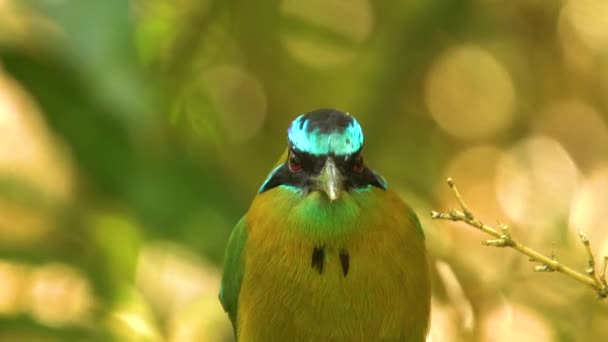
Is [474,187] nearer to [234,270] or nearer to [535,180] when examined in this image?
[535,180]

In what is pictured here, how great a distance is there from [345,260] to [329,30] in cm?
219

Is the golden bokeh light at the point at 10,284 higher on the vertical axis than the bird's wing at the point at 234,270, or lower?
higher

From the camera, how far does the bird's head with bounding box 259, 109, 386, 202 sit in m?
3.13

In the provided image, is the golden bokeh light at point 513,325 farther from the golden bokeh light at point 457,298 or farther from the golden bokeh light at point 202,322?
the golden bokeh light at point 202,322

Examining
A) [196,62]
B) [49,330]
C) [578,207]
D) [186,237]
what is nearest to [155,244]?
[186,237]

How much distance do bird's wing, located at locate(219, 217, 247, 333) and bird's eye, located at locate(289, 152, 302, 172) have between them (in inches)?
13.6

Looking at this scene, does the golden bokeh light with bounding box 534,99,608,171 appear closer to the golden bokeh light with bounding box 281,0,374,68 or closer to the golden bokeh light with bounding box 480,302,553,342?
the golden bokeh light with bounding box 281,0,374,68

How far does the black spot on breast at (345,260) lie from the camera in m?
3.19

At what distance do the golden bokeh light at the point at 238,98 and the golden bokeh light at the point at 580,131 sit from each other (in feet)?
4.28

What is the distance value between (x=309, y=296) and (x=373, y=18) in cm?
233

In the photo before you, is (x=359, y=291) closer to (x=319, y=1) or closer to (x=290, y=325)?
(x=290, y=325)

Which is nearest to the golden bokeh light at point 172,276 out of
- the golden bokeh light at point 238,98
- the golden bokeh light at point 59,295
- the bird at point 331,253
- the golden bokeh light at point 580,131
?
the golden bokeh light at point 59,295

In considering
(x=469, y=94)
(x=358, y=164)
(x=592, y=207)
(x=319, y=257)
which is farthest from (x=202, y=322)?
(x=469, y=94)

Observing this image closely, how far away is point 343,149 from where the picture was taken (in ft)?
10.3
